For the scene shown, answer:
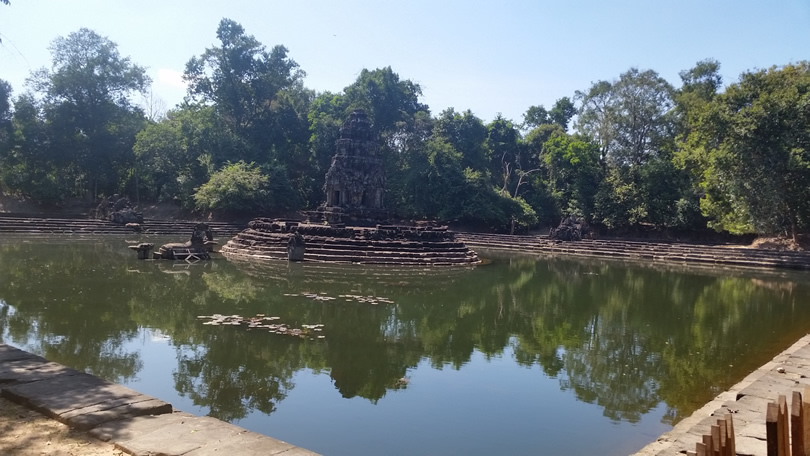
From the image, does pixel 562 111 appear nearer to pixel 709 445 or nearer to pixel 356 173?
pixel 356 173

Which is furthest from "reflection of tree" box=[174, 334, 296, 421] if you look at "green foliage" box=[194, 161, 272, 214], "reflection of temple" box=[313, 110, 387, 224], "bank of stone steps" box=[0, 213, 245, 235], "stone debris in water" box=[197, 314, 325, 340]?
"green foliage" box=[194, 161, 272, 214]

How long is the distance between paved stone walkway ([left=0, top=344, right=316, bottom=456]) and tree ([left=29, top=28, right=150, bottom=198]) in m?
36.2

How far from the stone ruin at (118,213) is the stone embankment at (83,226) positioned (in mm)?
368

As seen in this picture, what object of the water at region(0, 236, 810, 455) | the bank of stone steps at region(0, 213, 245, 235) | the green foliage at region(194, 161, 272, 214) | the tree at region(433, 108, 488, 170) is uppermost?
the tree at region(433, 108, 488, 170)

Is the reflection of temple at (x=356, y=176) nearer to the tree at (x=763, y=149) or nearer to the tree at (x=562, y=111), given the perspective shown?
the tree at (x=763, y=149)

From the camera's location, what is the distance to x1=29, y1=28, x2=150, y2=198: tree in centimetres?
3638

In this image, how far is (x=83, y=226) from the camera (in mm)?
29922

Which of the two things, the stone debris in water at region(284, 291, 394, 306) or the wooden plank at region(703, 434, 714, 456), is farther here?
the stone debris in water at region(284, 291, 394, 306)

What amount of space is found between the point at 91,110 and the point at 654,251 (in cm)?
3551

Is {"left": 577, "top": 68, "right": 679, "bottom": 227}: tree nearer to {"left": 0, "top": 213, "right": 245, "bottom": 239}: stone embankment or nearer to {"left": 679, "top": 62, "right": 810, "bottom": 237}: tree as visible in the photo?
{"left": 679, "top": 62, "right": 810, "bottom": 237}: tree

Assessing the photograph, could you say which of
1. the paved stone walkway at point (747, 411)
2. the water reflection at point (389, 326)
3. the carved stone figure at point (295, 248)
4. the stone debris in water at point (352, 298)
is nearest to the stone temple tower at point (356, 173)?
the carved stone figure at point (295, 248)

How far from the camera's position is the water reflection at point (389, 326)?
7469 mm

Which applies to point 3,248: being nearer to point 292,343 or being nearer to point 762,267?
point 292,343

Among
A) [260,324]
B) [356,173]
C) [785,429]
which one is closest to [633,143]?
[356,173]
